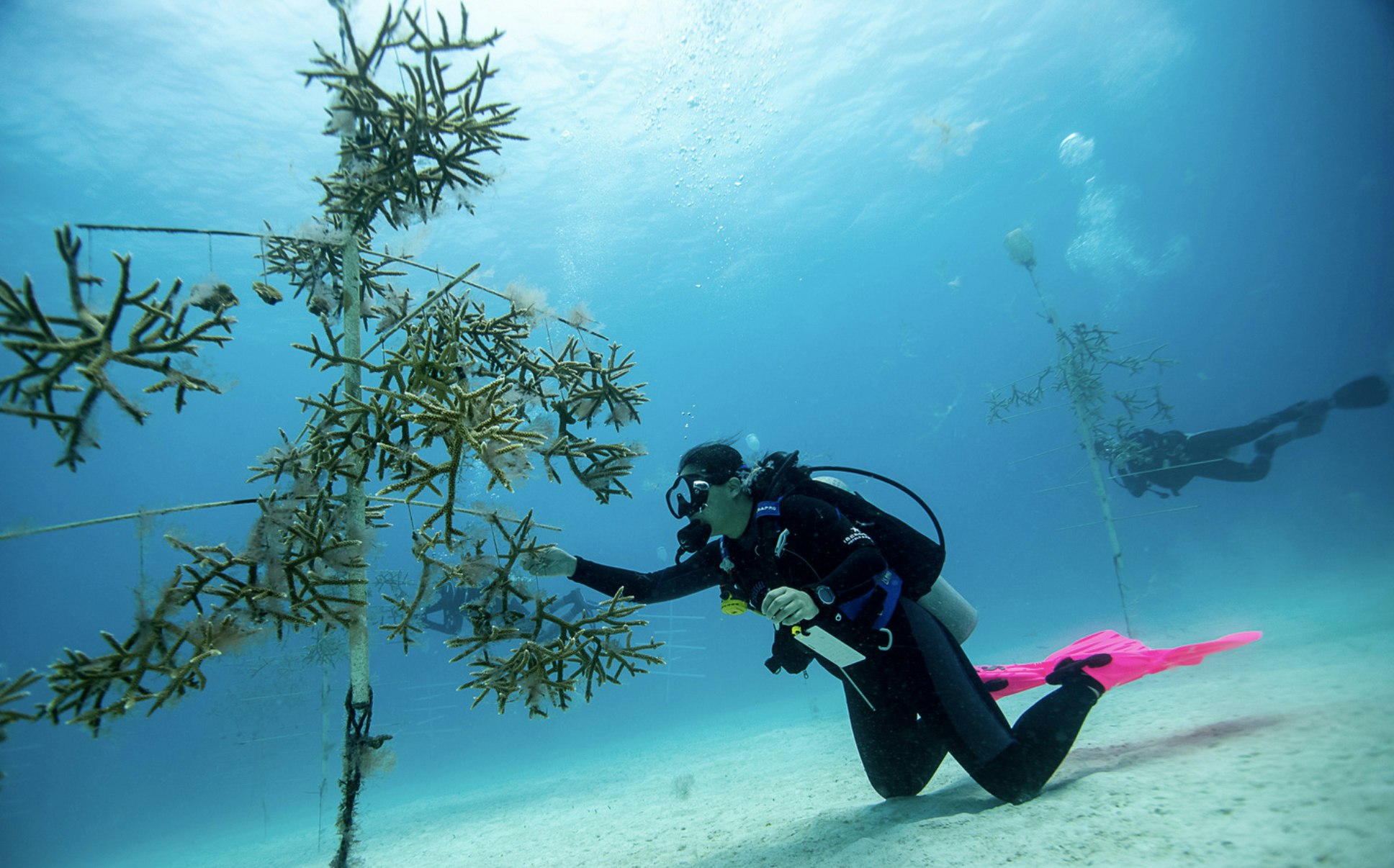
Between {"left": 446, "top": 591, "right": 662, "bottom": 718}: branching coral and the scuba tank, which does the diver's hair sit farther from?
{"left": 446, "top": 591, "right": 662, "bottom": 718}: branching coral

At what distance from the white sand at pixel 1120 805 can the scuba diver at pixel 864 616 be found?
0.31 m

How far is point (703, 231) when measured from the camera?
127 feet

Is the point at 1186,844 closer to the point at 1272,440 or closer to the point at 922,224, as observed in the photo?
the point at 1272,440

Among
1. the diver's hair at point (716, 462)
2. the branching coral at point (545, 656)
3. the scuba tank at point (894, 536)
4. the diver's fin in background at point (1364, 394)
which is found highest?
the diver's fin in background at point (1364, 394)

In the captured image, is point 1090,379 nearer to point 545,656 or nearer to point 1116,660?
point 1116,660

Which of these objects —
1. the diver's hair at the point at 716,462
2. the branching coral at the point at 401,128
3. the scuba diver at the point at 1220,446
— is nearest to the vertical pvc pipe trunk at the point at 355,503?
the branching coral at the point at 401,128

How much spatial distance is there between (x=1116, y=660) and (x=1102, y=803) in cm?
208

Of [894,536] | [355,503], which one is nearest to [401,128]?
[355,503]

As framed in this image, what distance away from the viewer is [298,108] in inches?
832

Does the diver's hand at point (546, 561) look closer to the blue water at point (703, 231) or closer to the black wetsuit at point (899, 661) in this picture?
the black wetsuit at point (899, 661)

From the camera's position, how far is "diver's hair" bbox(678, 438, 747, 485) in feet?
13.6

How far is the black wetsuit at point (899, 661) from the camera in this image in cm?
351

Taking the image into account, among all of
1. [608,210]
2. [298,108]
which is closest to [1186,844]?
[298,108]

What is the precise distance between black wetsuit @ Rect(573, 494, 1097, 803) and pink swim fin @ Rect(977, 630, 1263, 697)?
549 millimetres
